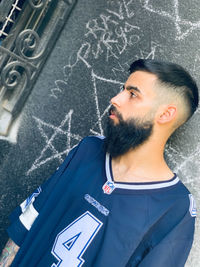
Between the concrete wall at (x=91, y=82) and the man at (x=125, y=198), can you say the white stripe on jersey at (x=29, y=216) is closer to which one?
the man at (x=125, y=198)

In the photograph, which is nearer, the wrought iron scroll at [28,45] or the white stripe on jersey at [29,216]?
the white stripe on jersey at [29,216]

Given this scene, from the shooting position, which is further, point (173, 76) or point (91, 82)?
point (91, 82)

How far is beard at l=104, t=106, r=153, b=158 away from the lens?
188 centimetres

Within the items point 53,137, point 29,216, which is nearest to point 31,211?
point 29,216

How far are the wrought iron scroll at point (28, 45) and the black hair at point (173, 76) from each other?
3.43 feet

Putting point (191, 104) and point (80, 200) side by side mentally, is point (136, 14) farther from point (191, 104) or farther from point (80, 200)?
point (80, 200)

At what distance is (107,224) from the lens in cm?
171

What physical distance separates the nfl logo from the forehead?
1.92ft

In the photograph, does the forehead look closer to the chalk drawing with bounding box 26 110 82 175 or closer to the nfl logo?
the nfl logo

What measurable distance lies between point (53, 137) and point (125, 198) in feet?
3.73

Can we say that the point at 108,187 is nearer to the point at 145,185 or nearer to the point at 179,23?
the point at 145,185

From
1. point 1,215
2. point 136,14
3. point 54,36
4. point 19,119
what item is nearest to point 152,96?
point 136,14

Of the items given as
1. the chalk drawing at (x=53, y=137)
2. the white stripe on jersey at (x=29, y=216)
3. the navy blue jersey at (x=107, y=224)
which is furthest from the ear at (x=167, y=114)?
the white stripe on jersey at (x=29, y=216)

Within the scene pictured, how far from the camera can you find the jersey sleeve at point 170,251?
1.61 metres
